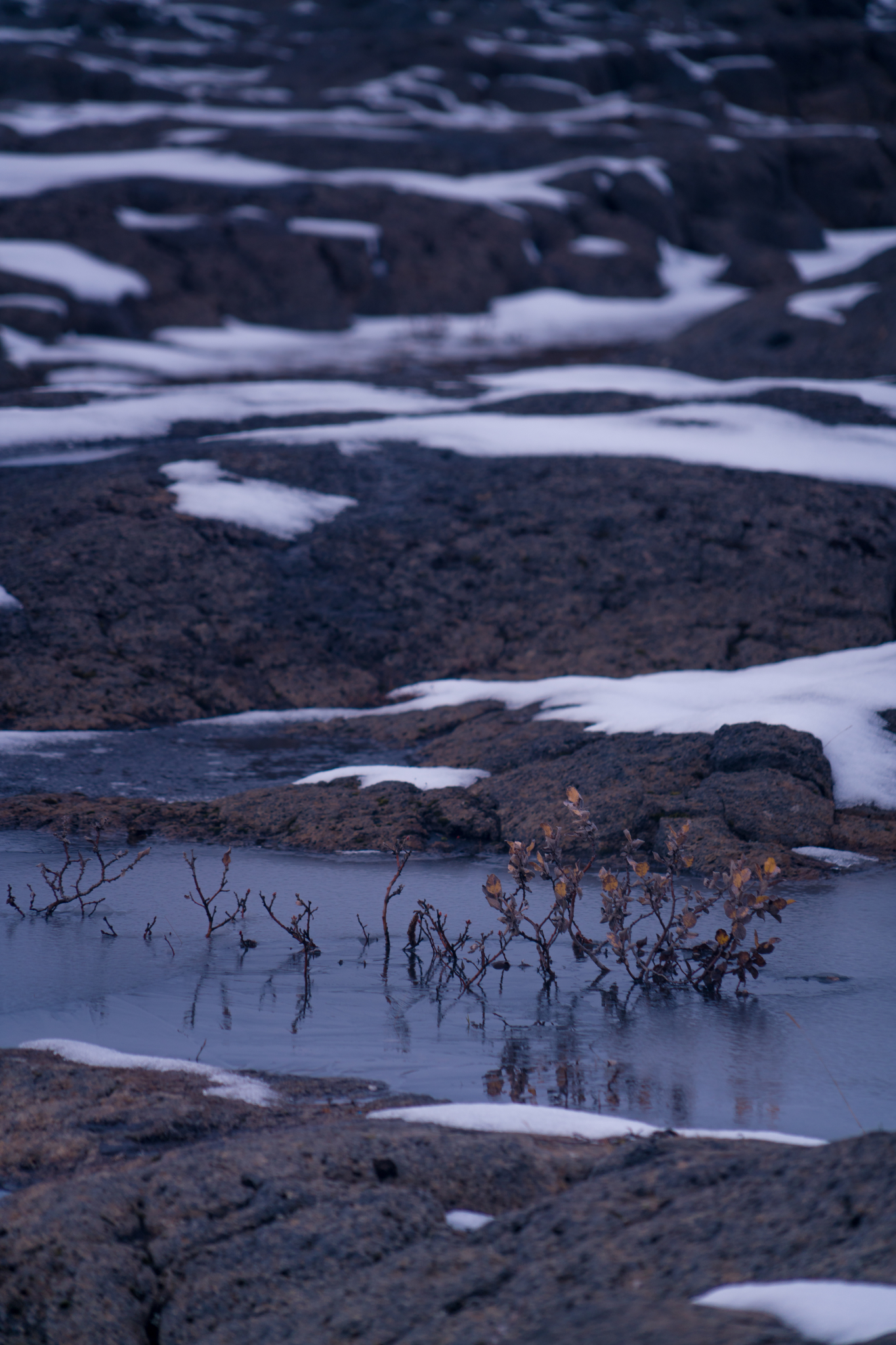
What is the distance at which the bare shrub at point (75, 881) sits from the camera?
367cm

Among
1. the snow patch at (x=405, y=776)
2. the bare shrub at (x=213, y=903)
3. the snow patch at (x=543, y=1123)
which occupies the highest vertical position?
the snow patch at (x=543, y=1123)

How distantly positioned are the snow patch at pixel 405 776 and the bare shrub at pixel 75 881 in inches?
37.5

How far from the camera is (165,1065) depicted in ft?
8.55

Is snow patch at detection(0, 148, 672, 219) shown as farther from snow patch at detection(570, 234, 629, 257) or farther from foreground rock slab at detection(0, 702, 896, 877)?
foreground rock slab at detection(0, 702, 896, 877)

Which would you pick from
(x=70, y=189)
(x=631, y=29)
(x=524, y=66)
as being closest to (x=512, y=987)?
(x=70, y=189)

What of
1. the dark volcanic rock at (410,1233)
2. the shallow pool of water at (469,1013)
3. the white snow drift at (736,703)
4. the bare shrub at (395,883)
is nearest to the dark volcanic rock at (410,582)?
the white snow drift at (736,703)

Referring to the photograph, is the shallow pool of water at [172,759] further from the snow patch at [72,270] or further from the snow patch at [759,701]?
the snow patch at [72,270]

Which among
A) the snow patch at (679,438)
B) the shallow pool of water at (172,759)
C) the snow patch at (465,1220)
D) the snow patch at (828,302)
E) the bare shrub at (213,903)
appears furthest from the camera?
the snow patch at (828,302)

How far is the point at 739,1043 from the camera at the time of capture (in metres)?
2.77

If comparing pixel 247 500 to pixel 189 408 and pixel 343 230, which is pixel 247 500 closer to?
pixel 189 408

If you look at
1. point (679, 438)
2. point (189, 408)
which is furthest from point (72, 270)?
point (679, 438)

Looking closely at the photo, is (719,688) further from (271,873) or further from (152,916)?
(152,916)

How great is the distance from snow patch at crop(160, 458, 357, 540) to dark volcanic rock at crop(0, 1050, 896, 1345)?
5162 millimetres

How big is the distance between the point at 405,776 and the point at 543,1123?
8.29ft
